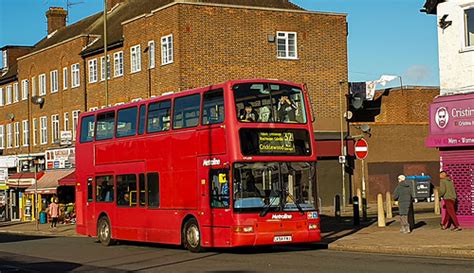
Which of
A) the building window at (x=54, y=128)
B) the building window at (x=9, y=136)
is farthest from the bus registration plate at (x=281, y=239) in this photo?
the building window at (x=9, y=136)

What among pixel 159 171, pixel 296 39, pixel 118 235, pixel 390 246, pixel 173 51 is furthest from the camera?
pixel 296 39

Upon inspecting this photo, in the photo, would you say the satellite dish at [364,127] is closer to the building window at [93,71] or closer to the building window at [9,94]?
the building window at [93,71]

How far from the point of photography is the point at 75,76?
53.3 m

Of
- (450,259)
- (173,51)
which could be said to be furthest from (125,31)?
(450,259)

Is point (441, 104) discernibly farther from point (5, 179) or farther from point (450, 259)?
point (5, 179)

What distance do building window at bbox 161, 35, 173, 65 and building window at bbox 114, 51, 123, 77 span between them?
5.36 m

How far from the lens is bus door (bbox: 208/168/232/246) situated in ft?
69.2

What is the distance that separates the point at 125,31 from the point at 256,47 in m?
7.89

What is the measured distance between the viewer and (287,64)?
44.3 meters

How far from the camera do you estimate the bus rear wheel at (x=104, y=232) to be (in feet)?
89.9

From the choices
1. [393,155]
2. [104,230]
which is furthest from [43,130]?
[104,230]

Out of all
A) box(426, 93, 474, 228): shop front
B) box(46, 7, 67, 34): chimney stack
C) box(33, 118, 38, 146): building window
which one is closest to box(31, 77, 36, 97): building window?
box(33, 118, 38, 146): building window

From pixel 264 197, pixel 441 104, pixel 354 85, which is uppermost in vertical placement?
pixel 354 85

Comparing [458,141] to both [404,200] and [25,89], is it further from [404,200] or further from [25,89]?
[25,89]
